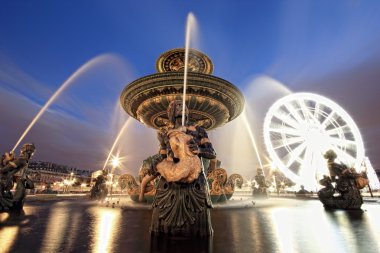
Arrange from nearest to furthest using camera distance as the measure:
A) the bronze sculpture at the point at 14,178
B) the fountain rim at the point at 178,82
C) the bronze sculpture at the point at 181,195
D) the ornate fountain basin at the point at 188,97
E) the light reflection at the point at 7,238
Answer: the light reflection at the point at 7,238, the bronze sculpture at the point at 181,195, the bronze sculpture at the point at 14,178, the fountain rim at the point at 178,82, the ornate fountain basin at the point at 188,97

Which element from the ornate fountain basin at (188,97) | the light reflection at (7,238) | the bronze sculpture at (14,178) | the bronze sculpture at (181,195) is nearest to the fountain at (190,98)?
the ornate fountain basin at (188,97)

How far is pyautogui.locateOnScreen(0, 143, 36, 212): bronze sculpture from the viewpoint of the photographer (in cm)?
641

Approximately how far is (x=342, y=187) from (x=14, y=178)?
11.2 meters

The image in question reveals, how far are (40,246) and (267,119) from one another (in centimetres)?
2402

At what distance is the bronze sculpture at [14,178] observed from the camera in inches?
252

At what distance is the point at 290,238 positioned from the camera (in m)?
2.97

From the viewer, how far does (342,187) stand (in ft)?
22.1

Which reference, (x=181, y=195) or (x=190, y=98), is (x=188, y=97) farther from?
(x=181, y=195)

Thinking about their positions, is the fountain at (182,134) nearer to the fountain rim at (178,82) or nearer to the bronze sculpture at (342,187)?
the fountain rim at (178,82)

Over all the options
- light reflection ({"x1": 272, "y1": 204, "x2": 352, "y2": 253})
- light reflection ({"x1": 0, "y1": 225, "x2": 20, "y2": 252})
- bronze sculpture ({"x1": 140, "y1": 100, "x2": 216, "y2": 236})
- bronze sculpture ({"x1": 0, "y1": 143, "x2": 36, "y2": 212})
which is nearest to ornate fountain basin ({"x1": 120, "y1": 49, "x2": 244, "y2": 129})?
bronze sculpture ({"x1": 0, "y1": 143, "x2": 36, "y2": 212})

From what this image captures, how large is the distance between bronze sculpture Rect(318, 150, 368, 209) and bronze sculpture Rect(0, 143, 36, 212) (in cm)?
1060

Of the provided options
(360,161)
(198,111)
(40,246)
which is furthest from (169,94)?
(360,161)

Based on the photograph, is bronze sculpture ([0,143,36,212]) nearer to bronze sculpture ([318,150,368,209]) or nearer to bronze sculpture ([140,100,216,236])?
bronze sculpture ([140,100,216,236])

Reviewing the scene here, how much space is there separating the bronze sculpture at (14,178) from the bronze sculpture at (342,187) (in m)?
10.6
